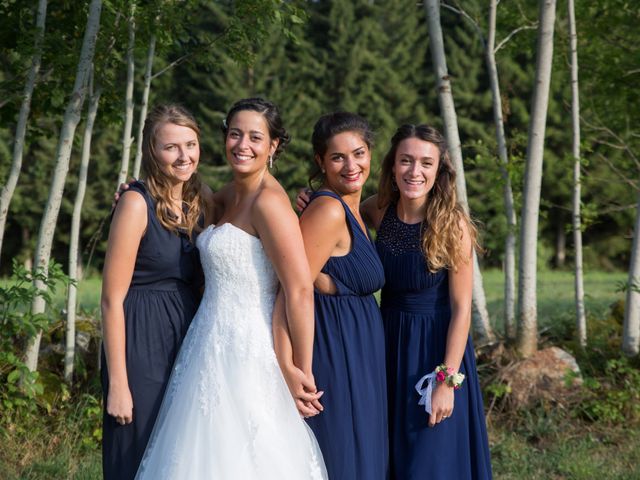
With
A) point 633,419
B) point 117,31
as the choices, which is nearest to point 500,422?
point 633,419

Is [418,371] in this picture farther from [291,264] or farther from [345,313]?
[291,264]

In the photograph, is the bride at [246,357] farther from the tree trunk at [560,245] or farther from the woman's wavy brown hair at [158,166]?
the tree trunk at [560,245]

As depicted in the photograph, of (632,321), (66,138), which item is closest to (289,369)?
(66,138)

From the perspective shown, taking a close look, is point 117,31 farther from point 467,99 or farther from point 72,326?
point 467,99

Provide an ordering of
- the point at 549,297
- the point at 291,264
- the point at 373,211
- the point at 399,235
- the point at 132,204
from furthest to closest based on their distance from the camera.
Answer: the point at 549,297, the point at 373,211, the point at 399,235, the point at 132,204, the point at 291,264

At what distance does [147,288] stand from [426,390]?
1265 mm

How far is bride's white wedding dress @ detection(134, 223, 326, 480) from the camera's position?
3.14 meters

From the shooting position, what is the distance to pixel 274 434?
317 centimetres

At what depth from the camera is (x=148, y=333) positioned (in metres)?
3.37

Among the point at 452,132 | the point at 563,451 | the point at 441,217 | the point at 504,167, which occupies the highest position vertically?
the point at 452,132

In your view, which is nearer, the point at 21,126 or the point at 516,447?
the point at 21,126

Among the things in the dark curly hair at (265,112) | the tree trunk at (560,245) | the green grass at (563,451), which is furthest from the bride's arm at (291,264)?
the tree trunk at (560,245)

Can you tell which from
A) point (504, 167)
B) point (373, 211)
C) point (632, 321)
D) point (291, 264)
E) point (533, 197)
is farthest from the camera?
point (504, 167)

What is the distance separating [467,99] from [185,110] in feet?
84.5
